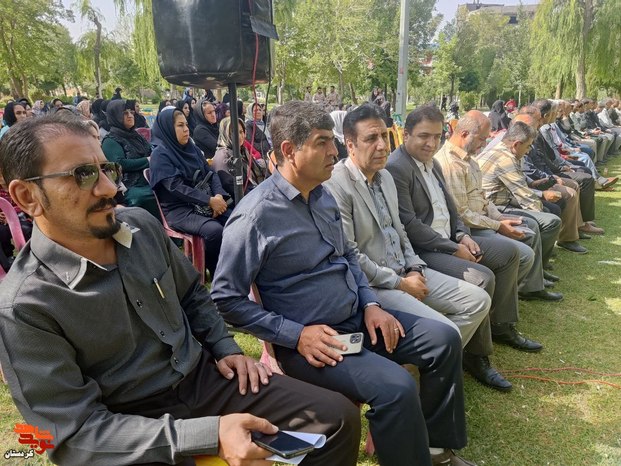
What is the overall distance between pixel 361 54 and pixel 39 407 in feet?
83.2

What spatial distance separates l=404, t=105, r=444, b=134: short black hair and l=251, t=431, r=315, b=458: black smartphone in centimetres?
240

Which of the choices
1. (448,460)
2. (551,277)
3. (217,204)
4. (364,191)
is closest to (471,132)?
(364,191)

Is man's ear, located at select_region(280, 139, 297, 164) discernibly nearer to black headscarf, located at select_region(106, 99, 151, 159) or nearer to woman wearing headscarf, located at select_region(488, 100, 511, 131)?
black headscarf, located at select_region(106, 99, 151, 159)

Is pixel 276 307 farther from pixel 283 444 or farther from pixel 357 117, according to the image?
pixel 357 117

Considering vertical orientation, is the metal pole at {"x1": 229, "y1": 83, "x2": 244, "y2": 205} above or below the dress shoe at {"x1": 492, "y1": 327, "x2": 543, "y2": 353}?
above

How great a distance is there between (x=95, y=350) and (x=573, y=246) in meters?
5.38

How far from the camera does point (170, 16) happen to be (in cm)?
246

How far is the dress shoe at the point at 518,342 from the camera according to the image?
3.23m

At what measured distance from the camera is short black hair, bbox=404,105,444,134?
3.20m

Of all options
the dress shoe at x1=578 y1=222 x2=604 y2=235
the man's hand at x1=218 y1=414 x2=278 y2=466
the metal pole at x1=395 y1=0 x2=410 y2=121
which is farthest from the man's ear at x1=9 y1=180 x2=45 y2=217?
the metal pole at x1=395 y1=0 x2=410 y2=121

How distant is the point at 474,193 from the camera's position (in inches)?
150

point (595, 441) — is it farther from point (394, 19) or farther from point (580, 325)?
point (394, 19)

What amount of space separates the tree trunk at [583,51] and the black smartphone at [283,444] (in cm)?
1866

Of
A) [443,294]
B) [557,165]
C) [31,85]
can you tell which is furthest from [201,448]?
[31,85]
